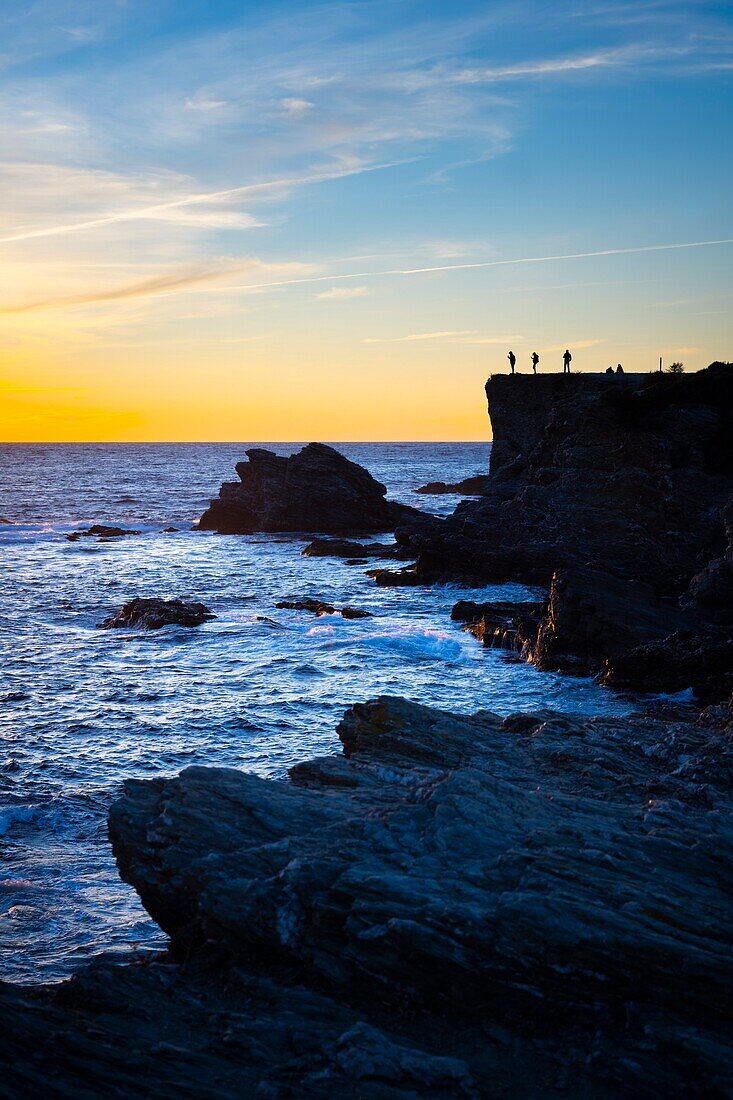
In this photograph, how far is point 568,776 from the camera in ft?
43.9

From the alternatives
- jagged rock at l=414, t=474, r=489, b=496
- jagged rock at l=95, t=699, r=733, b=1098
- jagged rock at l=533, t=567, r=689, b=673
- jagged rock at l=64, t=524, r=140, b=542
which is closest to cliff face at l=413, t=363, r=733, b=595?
jagged rock at l=533, t=567, r=689, b=673

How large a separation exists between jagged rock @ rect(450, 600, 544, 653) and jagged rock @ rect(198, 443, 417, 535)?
114ft

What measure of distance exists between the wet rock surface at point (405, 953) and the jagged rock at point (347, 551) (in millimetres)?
44169

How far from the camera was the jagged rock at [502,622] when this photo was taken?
100.0 feet

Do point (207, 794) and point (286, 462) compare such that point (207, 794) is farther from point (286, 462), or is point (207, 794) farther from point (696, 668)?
point (286, 462)

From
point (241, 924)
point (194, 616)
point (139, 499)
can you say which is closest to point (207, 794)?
point (241, 924)

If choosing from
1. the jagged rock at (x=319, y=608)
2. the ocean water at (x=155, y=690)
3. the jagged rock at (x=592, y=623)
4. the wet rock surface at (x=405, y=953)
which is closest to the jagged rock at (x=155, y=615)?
the ocean water at (x=155, y=690)

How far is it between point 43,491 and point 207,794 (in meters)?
121

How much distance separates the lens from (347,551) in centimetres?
5675

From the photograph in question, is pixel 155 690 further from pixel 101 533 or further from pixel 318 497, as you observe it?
pixel 101 533

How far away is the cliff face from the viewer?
40656mm

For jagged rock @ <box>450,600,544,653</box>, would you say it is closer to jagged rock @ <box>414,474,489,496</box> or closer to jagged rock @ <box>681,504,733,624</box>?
jagged rock @ <box>681,504,733,624</box>

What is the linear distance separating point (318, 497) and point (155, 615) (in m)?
35.9

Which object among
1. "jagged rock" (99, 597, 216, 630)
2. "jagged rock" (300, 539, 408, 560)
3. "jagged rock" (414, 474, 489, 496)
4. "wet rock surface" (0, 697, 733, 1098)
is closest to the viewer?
"wet rock surface" (0, 697, 733, 1098)
